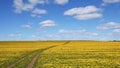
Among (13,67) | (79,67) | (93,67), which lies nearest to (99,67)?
(93,67)

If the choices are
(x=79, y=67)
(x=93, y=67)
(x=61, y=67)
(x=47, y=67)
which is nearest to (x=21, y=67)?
(x=47, y=67)

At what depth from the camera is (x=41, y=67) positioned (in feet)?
91.6

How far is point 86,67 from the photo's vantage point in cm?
2788

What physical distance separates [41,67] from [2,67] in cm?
500

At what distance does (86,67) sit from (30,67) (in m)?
7.04

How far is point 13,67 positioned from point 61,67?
609 centimetres

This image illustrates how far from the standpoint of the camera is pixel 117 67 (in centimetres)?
2786

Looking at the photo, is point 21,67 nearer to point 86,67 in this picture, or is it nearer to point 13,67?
point 13,67

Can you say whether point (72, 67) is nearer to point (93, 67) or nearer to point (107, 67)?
point (93, 67)

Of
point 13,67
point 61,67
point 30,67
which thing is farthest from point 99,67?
point 13,67

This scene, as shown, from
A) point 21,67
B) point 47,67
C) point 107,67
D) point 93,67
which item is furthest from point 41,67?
point 107,67

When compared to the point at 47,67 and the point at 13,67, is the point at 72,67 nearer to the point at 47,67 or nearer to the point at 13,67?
the point at 47,67

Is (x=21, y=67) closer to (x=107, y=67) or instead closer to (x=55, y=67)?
(x=55, y=67)

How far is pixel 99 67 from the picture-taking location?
28.0m
